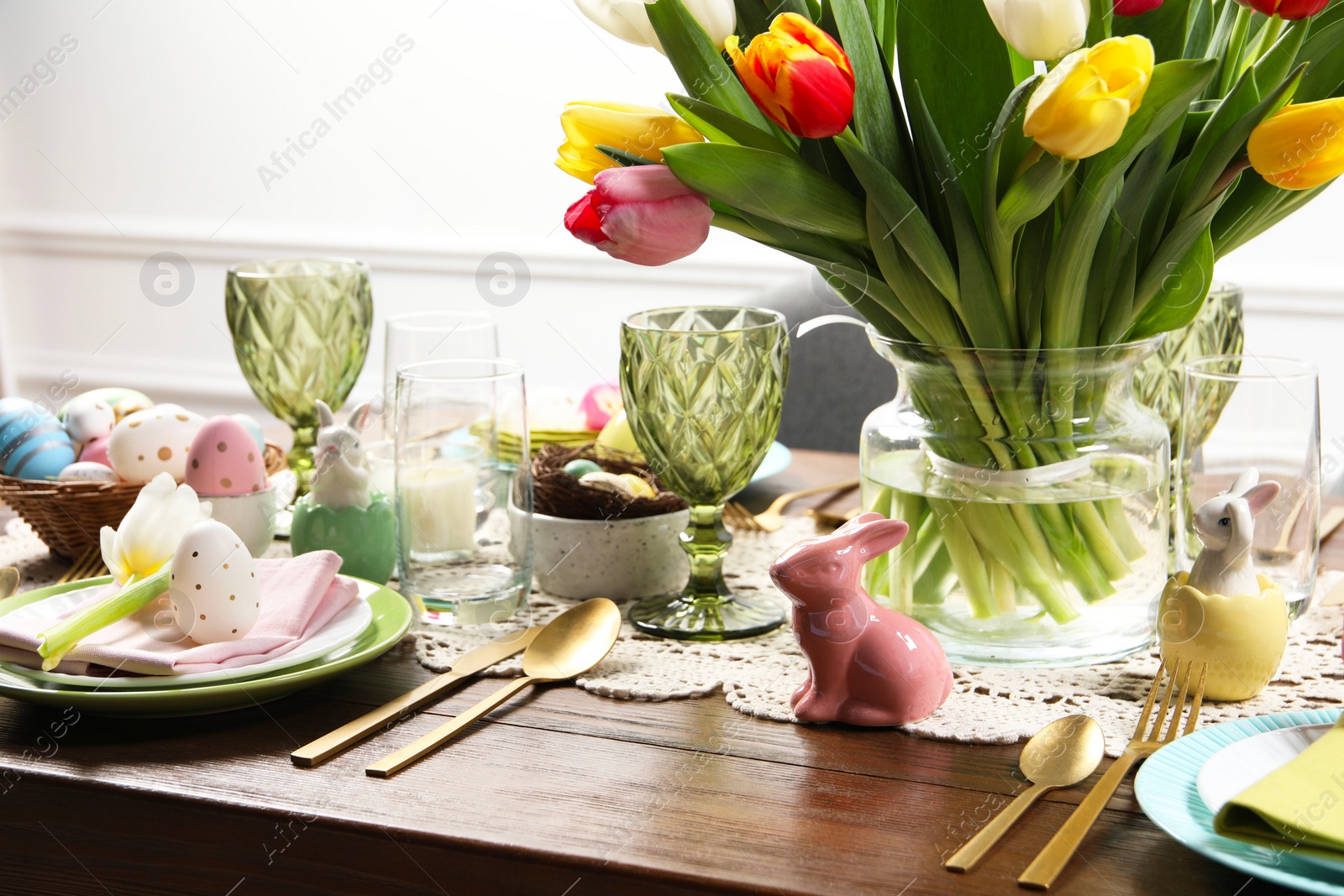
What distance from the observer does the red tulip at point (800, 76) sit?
562 millimetres

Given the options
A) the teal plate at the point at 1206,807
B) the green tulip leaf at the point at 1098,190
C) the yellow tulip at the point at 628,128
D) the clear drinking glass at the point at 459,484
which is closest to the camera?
the teal plate at the point at 1206,807

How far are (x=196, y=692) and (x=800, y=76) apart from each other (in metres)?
0.44

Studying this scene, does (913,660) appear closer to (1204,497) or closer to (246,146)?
(1204,497)

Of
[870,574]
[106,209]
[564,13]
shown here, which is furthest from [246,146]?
[870,574]

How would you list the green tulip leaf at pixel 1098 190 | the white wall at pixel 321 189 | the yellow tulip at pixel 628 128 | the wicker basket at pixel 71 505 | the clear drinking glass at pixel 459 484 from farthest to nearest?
1. the white wall at pixel 321 189
2. the wicker basket at pixel 71 505
3. the clear drinking glass at pixel 459 484
4. the yellow tulip at pixel 628 128
5. the green tulip leaf at pixel 1098 190

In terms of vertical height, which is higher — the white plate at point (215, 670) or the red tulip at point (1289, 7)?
the red tulip at point (1289, 7)

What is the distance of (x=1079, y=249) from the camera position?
0.66m

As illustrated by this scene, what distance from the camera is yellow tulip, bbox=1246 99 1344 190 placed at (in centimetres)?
59

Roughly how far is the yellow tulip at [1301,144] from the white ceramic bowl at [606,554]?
0.44 meters

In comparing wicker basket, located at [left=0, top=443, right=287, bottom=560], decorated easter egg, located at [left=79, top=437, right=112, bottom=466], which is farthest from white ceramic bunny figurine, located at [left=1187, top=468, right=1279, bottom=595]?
decorated easter egg, located at [left=79, top=437, right=112, bottom=466]

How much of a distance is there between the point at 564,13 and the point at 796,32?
2.35 meters

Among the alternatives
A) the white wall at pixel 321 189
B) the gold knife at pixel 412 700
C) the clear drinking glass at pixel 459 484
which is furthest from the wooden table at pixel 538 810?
the white wall at pixel 321 189

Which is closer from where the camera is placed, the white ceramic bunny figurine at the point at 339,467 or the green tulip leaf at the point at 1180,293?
the green tulip leaf at the point at 1180,293

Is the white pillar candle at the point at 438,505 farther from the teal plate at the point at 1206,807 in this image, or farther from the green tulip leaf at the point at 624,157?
the teal plate at the point at 1206,807
